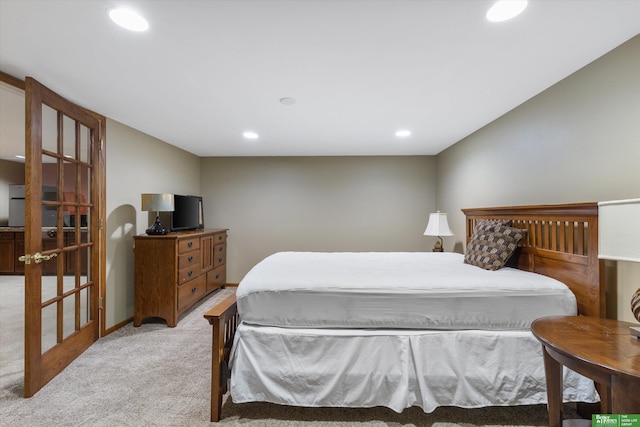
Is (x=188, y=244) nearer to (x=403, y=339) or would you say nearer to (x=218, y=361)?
(x=218, y=361)

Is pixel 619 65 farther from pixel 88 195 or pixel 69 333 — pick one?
pixel 69 333

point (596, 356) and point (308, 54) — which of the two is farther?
point (308, 54)

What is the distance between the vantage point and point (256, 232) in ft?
16.3

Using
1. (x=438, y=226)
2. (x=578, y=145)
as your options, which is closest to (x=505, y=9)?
(x=578, y=145)

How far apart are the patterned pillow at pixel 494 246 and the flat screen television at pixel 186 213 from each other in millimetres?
3540

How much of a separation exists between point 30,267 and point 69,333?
34.3 inches

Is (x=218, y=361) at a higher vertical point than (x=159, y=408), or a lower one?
higher

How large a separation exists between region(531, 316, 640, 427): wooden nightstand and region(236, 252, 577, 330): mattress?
0.29 meters

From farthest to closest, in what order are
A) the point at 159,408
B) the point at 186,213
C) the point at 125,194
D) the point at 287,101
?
the point at 186,213 → the point at 125,194 → the point at 287,101 → the point at 159,408

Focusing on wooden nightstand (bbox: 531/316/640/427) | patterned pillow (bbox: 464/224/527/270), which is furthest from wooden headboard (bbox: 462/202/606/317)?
wooden nightstand (bbox: 531/316/640/427)

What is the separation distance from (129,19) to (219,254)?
3525 mm

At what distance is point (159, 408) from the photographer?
1831 mm

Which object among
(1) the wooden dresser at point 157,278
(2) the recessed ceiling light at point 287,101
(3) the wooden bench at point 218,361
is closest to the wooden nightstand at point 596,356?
(3) the wooden bench at point 218,361

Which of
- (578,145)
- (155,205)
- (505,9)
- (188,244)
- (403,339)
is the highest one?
(505,9)
